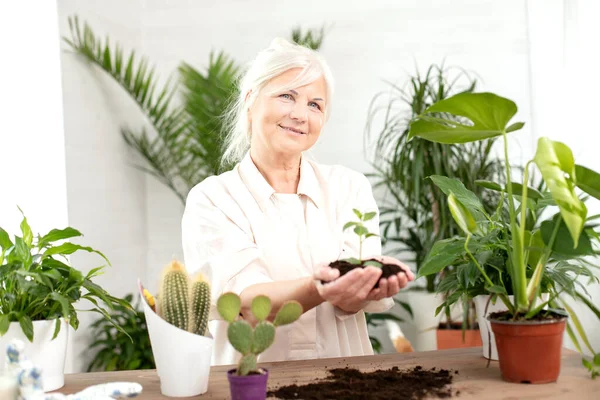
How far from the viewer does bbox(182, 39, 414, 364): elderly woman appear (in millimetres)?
1920

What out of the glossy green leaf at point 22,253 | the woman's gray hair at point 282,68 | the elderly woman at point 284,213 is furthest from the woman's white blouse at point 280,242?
the glossy green leaf at point 22,253

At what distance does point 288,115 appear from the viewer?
2.00m

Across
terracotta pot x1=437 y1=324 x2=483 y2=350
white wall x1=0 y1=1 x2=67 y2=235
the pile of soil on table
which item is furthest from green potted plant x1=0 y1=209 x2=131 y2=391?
terracotta pot x1=437 y1=324 x2=483 y2=350

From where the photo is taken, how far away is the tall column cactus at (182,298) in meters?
1.28

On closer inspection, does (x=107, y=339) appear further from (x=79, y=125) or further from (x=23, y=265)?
(x=23, y=265)

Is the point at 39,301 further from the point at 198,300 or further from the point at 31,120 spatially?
the point at 31,120

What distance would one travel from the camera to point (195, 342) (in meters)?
1.28

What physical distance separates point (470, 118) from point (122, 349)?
3.01 metres

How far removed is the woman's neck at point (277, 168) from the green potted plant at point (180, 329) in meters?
0.86

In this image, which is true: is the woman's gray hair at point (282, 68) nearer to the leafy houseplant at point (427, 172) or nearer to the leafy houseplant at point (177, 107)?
the leafy houseplant at point (427, 172)

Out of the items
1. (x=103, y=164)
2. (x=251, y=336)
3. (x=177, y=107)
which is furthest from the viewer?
(x=177, y=107)

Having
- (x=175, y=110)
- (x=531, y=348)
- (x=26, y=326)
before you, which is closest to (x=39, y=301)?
(x=26, y=326)

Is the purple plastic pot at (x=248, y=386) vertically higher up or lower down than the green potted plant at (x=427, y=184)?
lower down

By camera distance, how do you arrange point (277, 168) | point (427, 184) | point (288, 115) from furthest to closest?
point (427, 184) → point (277, 168) → point (288, 115)
